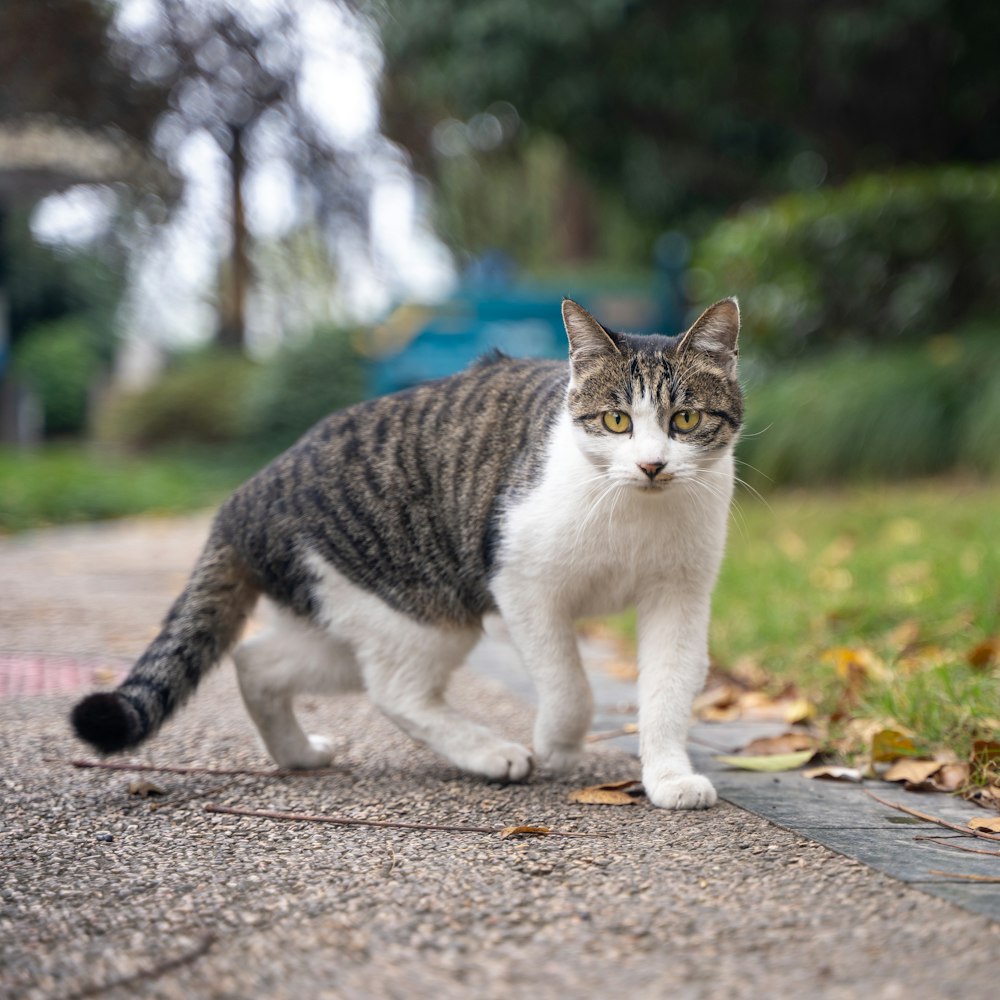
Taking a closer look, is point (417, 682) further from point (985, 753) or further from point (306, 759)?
point (985, 753)

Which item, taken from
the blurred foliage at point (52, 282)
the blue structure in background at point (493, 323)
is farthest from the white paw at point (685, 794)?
the blue structure in background at point (493, 323)

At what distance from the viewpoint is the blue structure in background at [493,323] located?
10.8 m

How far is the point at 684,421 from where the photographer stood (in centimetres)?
257

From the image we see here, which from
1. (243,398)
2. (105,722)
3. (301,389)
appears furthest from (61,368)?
(105,722)

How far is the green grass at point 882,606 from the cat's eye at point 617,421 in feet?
3.57

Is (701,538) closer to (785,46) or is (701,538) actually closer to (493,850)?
(493,850)

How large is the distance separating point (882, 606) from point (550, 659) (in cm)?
216

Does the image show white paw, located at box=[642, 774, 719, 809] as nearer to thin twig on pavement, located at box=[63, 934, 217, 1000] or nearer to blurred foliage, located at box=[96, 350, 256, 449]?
thin twig on pavement, located at box=[63, 934, 217, 1000]

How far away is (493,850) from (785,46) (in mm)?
9899

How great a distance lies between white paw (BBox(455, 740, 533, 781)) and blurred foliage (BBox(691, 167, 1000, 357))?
6628 millimetres

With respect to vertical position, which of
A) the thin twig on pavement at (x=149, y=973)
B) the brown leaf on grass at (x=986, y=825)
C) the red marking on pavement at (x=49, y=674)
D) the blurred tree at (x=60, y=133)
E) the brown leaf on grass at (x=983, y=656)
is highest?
the blurred tree at (x=60, y=133)

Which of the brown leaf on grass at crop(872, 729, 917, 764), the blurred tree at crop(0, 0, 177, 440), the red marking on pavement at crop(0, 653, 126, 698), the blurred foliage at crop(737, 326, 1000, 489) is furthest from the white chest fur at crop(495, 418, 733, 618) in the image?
the blurred tree at crop(0, 0, 177, 440)

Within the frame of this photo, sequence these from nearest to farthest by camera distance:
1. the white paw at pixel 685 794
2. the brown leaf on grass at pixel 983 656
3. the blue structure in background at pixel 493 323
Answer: the white paw at pixel 685 794 → the brown leaf on grass at pixel 983 656 → the blue structure in background at pixel 493 323

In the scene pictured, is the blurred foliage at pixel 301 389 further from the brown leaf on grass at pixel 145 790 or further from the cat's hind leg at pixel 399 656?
the brown leaf on grass at pixel 145 790
